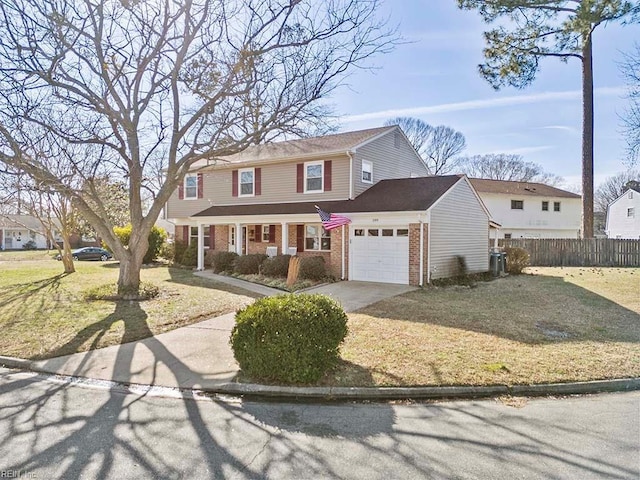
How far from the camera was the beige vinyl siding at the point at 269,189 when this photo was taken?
16.9 metres

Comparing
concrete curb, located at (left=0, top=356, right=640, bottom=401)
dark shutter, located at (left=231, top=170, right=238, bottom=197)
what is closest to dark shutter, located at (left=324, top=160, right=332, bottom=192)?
dark shutter, located at (left=231, top=170, right=238, bottom=197)

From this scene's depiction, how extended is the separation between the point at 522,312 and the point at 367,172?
9.49m

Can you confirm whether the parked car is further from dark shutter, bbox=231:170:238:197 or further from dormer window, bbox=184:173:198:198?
dark shutter, bbox=231:170:238:197

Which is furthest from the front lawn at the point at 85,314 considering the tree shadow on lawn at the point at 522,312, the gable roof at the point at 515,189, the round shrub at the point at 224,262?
the gable roof at the point at 515,189

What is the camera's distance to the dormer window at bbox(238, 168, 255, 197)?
1998cm

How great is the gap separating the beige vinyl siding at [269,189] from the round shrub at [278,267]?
10.5 feet

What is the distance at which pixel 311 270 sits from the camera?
15.2 metres

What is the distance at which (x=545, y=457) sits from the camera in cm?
361

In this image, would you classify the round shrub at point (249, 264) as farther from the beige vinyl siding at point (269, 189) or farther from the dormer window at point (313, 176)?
the dormer window at point (313, 176)

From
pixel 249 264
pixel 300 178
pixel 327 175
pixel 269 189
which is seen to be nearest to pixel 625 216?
pixel 327 175

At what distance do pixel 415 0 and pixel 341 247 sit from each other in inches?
340

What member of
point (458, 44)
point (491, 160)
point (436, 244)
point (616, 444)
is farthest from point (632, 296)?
point (491, 160)

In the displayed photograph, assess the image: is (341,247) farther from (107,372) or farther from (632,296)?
(107,372)

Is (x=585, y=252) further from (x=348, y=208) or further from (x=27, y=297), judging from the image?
(x=27, y=297)
